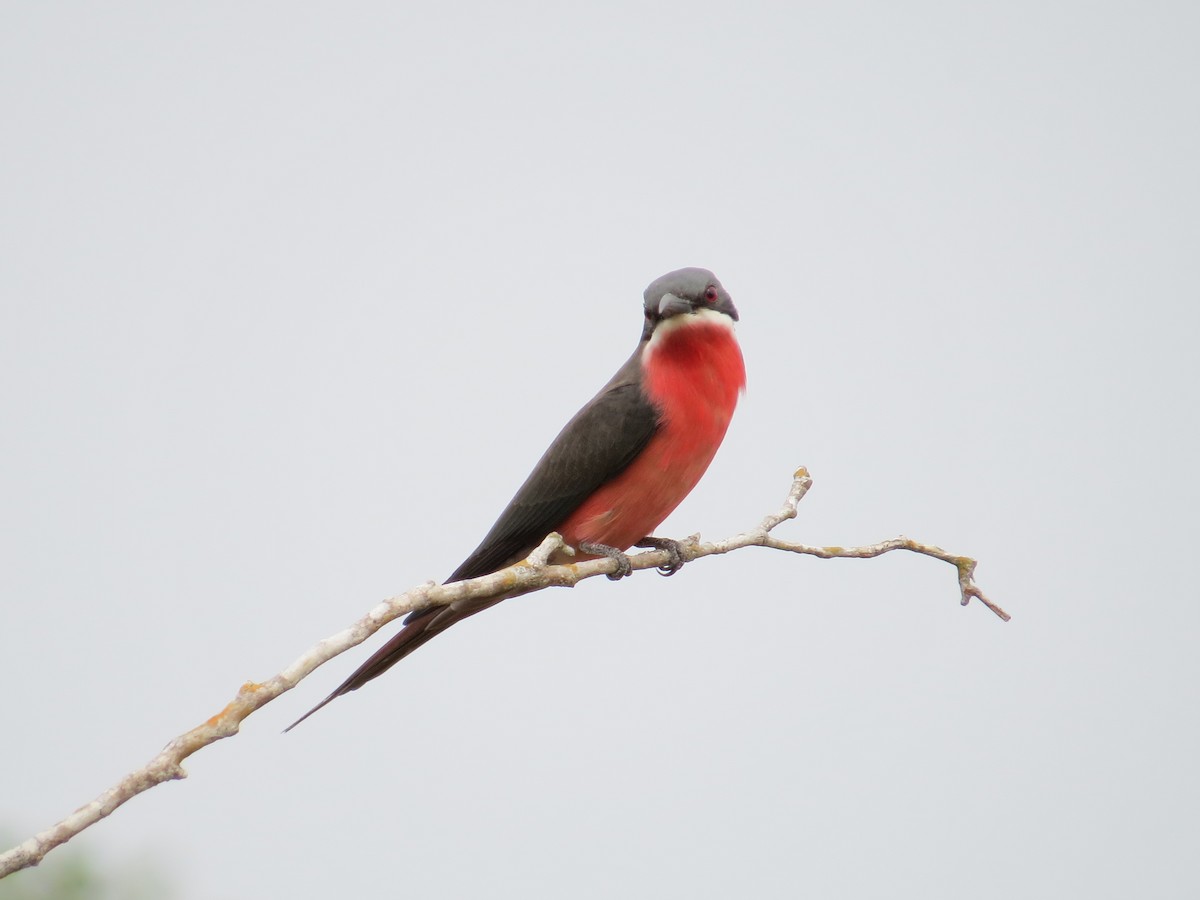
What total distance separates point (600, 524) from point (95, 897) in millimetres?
5551

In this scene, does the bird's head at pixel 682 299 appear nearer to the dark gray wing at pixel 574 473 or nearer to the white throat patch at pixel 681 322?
the white throat patch at pixel 681 322

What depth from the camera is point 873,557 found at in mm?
5254

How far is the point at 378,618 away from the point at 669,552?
3108 mm

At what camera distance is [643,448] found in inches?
271

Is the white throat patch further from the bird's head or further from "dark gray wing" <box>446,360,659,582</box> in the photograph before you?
"dark gray wing" <box>446,360,659,582</box>

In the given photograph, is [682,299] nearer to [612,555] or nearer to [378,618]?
[612,555]

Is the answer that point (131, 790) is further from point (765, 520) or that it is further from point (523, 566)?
point (765, 520)

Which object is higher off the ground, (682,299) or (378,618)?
(682,299)

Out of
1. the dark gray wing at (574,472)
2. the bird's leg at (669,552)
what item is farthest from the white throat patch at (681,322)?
the bird's leg at (669,552)

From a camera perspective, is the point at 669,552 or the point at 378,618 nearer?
the point at 378,618

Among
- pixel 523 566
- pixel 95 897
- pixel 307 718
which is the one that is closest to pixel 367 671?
pixel 307 718

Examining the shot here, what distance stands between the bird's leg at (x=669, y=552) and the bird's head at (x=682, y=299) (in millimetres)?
1226

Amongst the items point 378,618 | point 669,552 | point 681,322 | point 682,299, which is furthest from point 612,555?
point 378,618

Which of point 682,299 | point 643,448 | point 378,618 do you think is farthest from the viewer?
point 682,299
